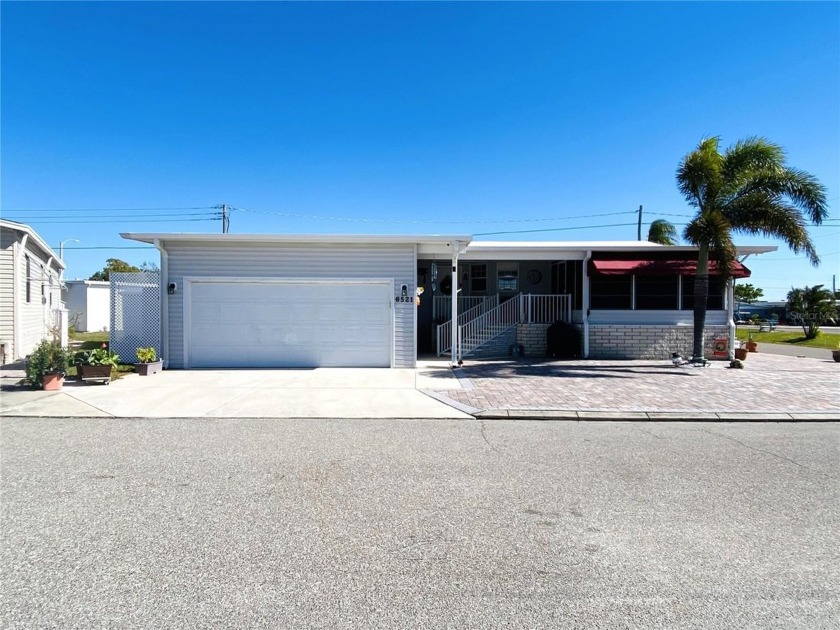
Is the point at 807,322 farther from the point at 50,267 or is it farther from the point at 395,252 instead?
the point at 50,267

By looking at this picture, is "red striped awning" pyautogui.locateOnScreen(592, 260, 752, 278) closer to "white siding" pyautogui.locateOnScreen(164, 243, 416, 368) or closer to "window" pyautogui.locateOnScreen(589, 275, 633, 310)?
"window" pyautogui.locateOnScreen(589, 275, 633, 310)

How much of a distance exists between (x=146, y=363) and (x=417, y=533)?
10.2 m

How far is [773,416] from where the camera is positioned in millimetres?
7340

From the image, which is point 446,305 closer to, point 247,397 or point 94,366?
point 247,397

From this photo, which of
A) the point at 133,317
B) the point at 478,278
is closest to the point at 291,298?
the point at 133,317

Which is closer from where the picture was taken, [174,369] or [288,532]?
[288,532]

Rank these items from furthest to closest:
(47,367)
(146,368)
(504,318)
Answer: (504,318) < (146,368) < (47,367)

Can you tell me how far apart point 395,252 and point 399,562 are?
9.97 m

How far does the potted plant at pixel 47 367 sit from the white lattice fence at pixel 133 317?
3269mm

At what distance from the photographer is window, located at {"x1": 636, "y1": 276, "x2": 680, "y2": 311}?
1489 centimetres

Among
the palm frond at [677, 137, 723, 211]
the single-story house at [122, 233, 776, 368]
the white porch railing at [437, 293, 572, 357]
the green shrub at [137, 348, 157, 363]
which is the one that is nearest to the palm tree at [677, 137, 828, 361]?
the palm frond at [677, 137, 723, 211]

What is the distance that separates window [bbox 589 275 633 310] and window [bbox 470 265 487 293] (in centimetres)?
401

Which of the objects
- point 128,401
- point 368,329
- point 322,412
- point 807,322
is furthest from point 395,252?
point 807,322

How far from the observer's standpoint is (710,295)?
1500 centimetres
